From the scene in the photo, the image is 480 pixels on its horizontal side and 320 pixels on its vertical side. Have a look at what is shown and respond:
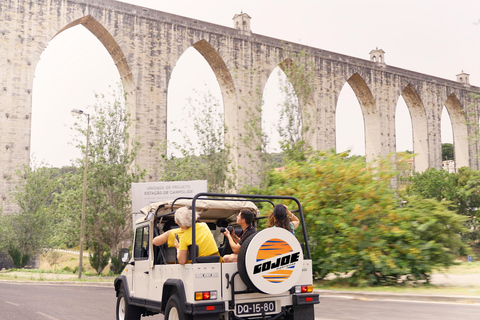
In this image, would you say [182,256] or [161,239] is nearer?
[182,256]

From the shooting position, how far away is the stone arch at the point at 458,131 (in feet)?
162

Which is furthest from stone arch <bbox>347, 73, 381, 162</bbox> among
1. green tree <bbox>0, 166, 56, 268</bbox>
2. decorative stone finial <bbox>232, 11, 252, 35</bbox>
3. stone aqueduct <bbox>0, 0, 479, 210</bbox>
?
green tree <bbox>0, 166, 56, 268</bbox>

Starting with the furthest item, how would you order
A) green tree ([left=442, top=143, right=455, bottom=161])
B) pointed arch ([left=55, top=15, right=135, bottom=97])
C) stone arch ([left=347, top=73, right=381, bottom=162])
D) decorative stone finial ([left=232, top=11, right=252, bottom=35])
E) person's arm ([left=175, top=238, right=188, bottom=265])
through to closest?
green tree ([left=442, top=143, right=455, bottom=161]) < stone arch ([left=347, top=73, right=381, bottom=162]) < decorative stone finial ([left=232, top=11, right=252, bottom=35]) < pointed arch ([left=55, top=15, right=135, bottom=97]) < person's arm ([left=175, top=238, right=188, bottom=265])

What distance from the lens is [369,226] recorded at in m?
11.6

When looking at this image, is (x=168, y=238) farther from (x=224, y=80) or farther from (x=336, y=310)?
(x=224, y=80)

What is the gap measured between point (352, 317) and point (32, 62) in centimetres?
2533

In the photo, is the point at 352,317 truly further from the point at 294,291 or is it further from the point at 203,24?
the point at 203,24

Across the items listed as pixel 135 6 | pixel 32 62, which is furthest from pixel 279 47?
pixel 32 62

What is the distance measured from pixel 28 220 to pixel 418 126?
118 feet

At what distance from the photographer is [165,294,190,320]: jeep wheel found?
4.46m

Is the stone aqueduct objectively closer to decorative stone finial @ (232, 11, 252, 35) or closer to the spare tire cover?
decorative stone finial @ (232, 11, 252, 35)

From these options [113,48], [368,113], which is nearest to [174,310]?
[113,48]

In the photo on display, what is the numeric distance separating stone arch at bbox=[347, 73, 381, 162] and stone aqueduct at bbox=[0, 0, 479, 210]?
9 cm

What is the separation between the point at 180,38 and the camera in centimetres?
3212
